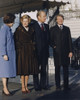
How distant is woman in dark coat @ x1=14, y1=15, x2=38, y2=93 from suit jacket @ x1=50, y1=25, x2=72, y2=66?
2.24 feet

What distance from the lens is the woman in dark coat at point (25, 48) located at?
→ 9227mm

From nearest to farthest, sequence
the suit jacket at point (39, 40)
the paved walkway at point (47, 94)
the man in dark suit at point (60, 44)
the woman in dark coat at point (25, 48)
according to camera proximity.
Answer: the paved walkway at point (47, 94) → the woman in dark coat at point (25, 48) → the suit jacket at point (39, 40) → the man in dark suit at point (60, 44)

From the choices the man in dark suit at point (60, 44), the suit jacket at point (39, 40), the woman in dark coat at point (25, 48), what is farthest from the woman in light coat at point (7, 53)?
the man in dark suit at point (60, 44)

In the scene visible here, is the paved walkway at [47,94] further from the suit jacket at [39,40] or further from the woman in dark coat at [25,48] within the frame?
the suit jacket at [39,40]

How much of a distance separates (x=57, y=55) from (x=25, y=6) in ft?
5.14

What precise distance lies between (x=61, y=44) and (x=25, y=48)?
95 centimetres

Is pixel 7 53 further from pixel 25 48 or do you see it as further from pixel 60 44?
pixel 60 44

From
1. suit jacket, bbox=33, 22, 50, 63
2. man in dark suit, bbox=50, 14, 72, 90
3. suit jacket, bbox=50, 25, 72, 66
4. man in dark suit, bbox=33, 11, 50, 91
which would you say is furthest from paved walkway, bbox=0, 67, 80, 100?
suit jacket, bbox=33, 22, 50, 63

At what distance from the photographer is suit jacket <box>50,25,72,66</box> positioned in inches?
387

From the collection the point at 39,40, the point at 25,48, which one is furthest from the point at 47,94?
the point at 39,40

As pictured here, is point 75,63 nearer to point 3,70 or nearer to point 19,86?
point 19,86

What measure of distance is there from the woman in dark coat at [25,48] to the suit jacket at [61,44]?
68 cm

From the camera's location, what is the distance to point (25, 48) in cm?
928

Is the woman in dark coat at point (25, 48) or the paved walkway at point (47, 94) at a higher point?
the woman in dark coat at point (25, 48)
